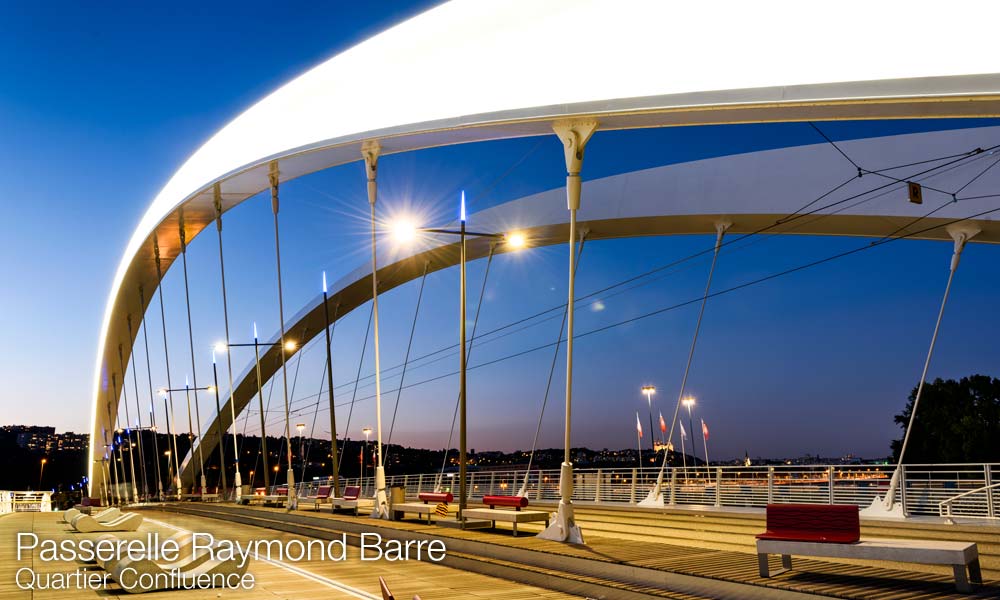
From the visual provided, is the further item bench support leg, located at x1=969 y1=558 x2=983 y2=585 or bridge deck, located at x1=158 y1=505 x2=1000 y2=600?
bench support leg, located at x1=969 y1=558 x2=983 y2=585

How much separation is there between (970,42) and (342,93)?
1413 cm

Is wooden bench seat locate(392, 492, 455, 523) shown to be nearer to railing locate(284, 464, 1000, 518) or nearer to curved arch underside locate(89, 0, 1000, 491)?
railing locate(284, 464, 1000, 518)

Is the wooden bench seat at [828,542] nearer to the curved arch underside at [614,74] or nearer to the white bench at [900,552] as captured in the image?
the white bench at [900,552]

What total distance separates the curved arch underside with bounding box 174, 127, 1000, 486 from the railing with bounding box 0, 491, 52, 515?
23.1m

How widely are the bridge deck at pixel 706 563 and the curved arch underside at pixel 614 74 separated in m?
4.23

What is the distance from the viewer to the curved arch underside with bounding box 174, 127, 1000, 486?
53.2 feet

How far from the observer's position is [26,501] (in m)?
37.4

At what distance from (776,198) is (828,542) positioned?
39.6 ft

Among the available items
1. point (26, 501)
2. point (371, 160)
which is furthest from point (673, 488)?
point (26, 501)

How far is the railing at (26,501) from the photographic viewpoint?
34344mm

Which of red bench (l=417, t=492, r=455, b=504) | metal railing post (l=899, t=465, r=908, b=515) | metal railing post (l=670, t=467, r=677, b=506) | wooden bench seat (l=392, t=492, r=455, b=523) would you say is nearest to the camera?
metal railing post (l=899, t=465, r=908, b=515)

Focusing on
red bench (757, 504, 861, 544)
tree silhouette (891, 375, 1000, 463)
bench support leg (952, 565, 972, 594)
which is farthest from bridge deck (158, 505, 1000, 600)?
tree silhouette (891, 375, 1000, 463)

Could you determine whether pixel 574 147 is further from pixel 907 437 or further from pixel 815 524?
pixel 907 437

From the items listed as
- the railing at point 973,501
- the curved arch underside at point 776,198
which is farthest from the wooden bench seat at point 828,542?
the curved arch underside at point 776,198
